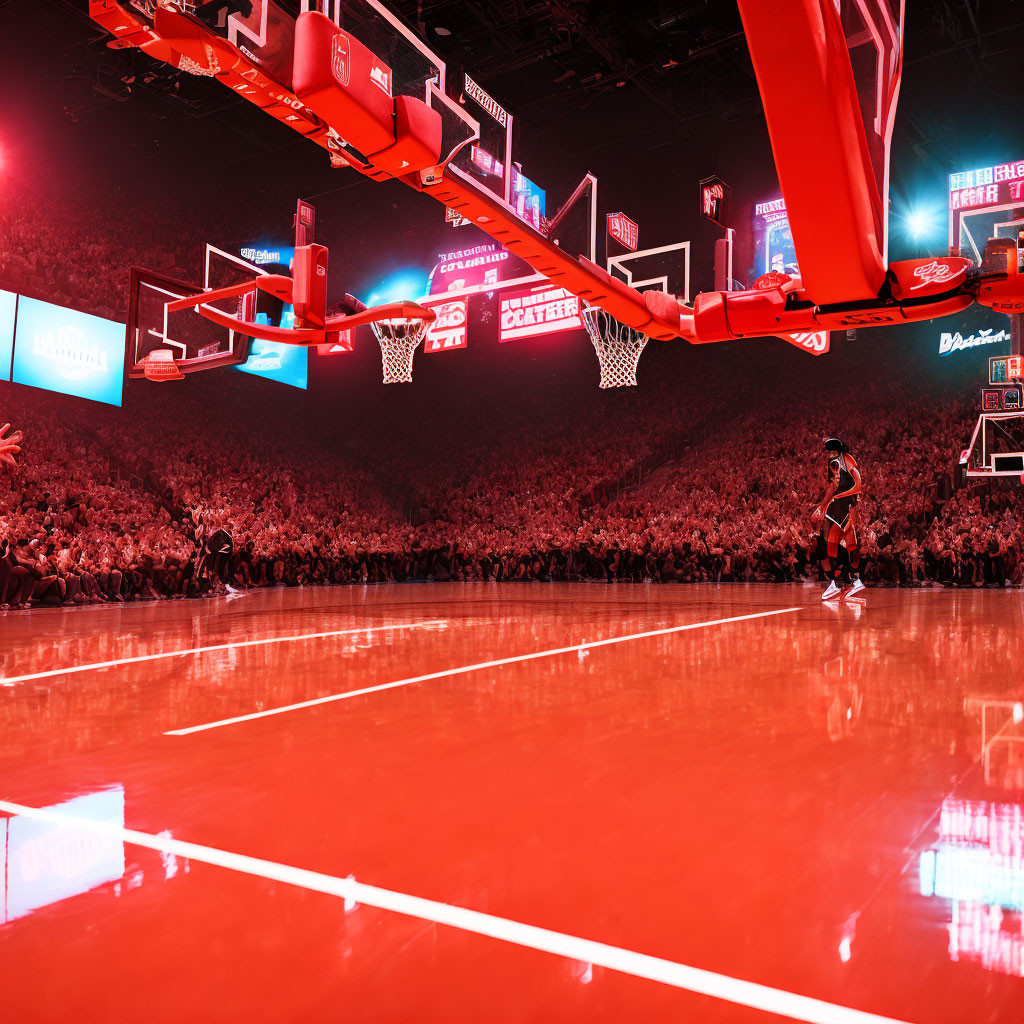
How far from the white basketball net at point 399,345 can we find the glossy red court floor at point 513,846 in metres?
12.8

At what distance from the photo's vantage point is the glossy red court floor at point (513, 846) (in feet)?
4.18

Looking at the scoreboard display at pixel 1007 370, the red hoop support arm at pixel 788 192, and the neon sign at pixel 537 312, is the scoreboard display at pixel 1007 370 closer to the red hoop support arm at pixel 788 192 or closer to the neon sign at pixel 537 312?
the red hoop support arm at pixel 788 192

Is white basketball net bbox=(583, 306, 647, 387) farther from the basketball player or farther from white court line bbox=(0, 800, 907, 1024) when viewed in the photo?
white court line bbox=(0, 800, 907, 1024)

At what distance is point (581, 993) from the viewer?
1.25 m

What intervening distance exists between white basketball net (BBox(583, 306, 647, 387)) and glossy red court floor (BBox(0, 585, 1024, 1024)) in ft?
36.2

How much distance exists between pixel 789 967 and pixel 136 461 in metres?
14.6

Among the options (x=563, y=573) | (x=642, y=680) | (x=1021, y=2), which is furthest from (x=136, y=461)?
(x=1021, y=2)

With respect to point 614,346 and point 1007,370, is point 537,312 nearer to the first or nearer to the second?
point 614,346

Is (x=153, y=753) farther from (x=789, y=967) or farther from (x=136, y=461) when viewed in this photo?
(x=136, y=461)

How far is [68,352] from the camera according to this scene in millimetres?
13352

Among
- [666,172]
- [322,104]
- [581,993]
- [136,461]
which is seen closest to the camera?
[581,993]

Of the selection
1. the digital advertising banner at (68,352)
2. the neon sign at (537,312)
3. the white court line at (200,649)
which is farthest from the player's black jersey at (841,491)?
the digital advertising banner at (68,352)

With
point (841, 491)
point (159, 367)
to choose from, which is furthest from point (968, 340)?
point (159, 367)

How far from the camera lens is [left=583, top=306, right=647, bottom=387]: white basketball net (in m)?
14.9
